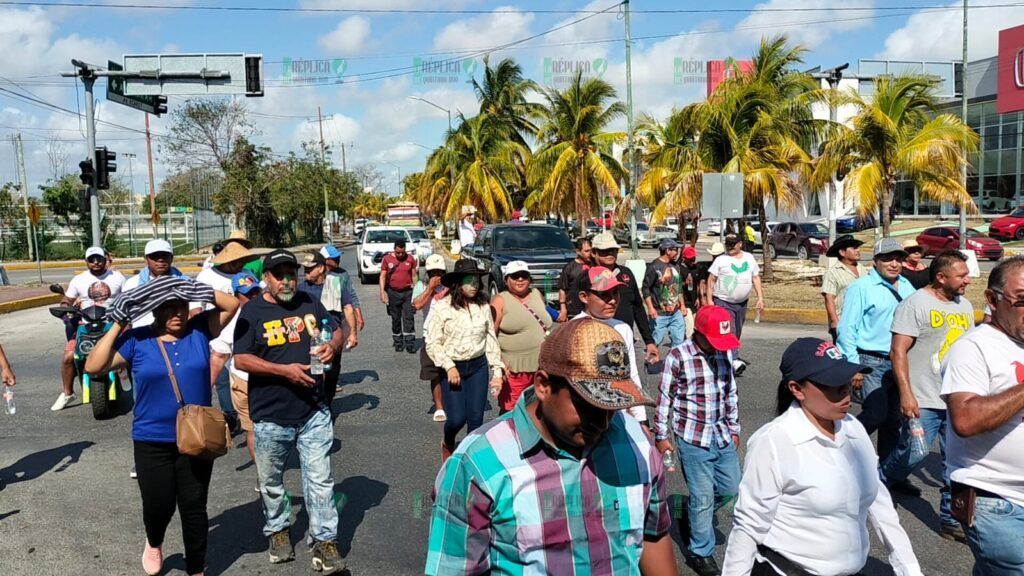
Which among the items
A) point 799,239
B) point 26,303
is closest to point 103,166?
point 26,303

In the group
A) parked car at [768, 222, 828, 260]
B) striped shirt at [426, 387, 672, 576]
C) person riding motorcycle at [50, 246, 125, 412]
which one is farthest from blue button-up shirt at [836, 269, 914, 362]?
parked car at [768, 222, 828, 260]

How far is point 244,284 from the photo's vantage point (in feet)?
21.2

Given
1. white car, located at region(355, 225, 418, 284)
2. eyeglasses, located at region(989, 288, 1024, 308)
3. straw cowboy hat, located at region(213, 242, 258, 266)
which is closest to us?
eyeglasses, located at region(989, 288, 1024, 308)

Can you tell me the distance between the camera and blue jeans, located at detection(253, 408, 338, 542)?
14.7 ft

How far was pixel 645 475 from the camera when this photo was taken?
2.10 meters

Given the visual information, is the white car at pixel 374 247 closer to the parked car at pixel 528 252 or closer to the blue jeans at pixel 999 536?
the parked car at pixel 528 252

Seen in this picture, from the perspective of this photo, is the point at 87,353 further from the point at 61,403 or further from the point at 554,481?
the point at 554,481

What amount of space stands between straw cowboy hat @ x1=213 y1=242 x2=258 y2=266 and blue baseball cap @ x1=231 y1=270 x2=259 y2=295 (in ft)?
0.69

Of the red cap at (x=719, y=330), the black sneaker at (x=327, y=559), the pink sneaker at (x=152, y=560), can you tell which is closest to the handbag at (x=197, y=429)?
the pink sneaker at (x=152, y=560)

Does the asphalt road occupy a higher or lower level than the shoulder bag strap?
lower

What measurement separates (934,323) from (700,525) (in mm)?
2006

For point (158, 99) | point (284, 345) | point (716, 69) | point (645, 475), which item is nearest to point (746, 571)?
point (645, 475)

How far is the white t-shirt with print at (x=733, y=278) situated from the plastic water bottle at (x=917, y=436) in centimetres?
428

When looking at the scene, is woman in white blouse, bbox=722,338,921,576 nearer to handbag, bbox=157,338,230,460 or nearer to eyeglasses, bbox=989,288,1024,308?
eyeglasses, bbox=989,288,1024,308
